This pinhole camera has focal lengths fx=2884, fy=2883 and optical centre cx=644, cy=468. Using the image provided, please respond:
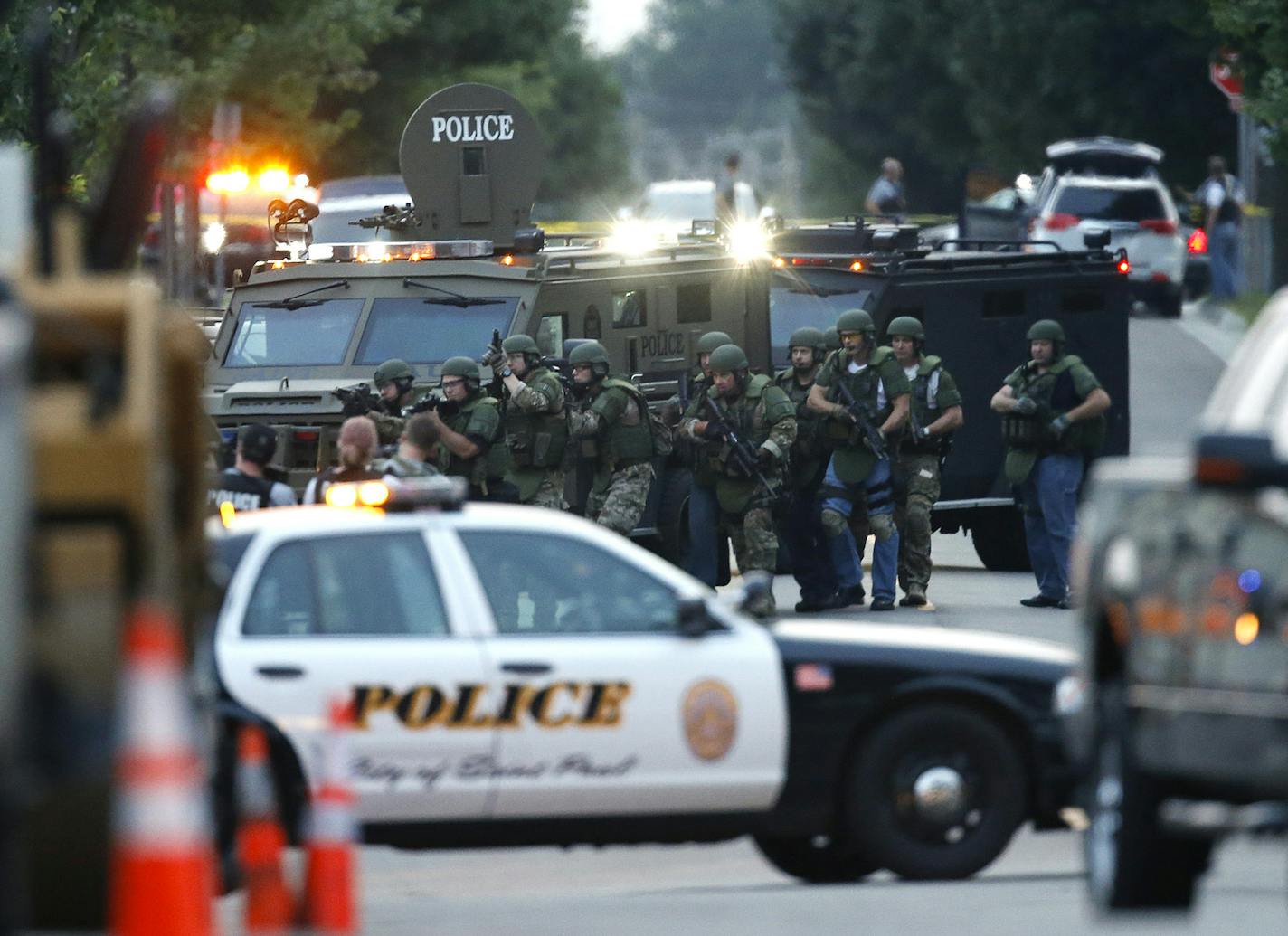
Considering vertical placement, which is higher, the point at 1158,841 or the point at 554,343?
the point at 554,343

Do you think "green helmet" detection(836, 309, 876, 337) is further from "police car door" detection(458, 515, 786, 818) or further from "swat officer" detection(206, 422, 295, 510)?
"police car door" detection(458, 515, 786, 818)

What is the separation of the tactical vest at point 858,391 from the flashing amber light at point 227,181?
19.3m

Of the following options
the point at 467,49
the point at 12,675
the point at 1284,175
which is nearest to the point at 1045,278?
the point at 12,675

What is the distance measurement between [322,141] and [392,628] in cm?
3628

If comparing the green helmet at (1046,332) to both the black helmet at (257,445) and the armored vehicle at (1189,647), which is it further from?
the armored vehicle at (1189,647)

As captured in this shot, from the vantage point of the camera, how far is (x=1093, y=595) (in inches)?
289

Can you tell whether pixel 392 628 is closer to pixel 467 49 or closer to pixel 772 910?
pixel 772 910

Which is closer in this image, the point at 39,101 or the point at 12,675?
the point at 12,675

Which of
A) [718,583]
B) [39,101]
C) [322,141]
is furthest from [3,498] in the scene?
[322,141]

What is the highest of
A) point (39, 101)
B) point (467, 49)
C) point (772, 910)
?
point (467, 49)

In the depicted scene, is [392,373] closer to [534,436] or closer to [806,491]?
[534,436]

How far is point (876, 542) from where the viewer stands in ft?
58.0

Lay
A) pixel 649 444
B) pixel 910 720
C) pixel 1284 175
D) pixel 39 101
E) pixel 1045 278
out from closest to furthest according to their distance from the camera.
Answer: pixel 39 101, pixel 910 720, pixel 649 444, pixel 1045 278, pixel 1284 175

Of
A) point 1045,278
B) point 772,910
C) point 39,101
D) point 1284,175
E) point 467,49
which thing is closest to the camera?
point 39,101
